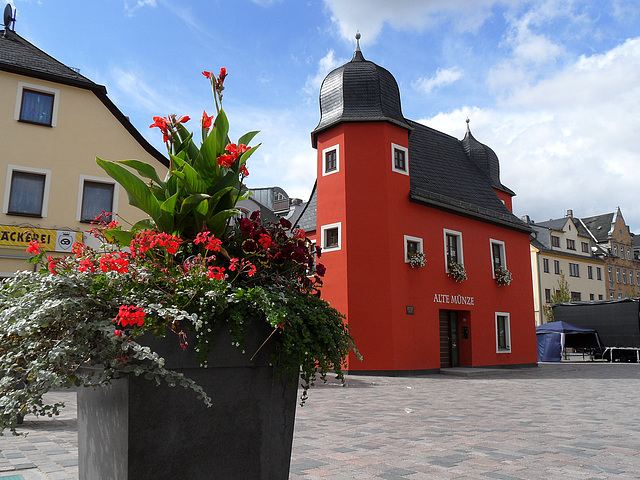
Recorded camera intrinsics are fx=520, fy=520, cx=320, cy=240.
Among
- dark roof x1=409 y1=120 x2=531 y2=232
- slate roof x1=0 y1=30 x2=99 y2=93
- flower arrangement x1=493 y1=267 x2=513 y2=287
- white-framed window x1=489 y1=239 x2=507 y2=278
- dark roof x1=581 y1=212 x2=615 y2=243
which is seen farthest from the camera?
dark roof x1=581 y1=212 x2=615 y2=243

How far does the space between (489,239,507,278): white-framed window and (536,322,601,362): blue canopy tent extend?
7930 millimetres

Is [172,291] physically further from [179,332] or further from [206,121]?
[206,121]

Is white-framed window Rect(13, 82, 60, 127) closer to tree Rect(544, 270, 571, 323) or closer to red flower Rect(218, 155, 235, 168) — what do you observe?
red flower Rect(218, 155, 235, 168)

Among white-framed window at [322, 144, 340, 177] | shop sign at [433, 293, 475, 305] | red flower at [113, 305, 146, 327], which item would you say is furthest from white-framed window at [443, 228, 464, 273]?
red flower at [113, 305, 146, 327]

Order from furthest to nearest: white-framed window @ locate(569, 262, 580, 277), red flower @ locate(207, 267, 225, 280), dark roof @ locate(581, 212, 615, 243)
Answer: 1. dark roof @ locate(581, 212, 615, 243)
2. white-framed window @ locate(569, 262, 580, 277)
3. red flower @ locate(207, 267, 225, 280)

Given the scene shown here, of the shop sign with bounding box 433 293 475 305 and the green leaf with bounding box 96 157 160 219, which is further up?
the shop sign with bounding box 433 293 475 305

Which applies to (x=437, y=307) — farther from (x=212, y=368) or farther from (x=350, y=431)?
(x=212, y=368)

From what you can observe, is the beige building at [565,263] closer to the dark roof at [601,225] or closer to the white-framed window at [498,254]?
the dark roof at [601,225]

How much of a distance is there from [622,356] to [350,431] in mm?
27933

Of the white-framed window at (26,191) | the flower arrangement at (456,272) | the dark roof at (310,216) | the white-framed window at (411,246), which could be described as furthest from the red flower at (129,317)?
the dark roof at (310,216)

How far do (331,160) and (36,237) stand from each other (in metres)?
9.72

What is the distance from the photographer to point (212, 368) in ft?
6.93

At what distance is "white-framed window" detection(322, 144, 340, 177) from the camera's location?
59.7 ft

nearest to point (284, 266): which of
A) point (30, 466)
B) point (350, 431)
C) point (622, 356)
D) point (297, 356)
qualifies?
point (297, 356)
